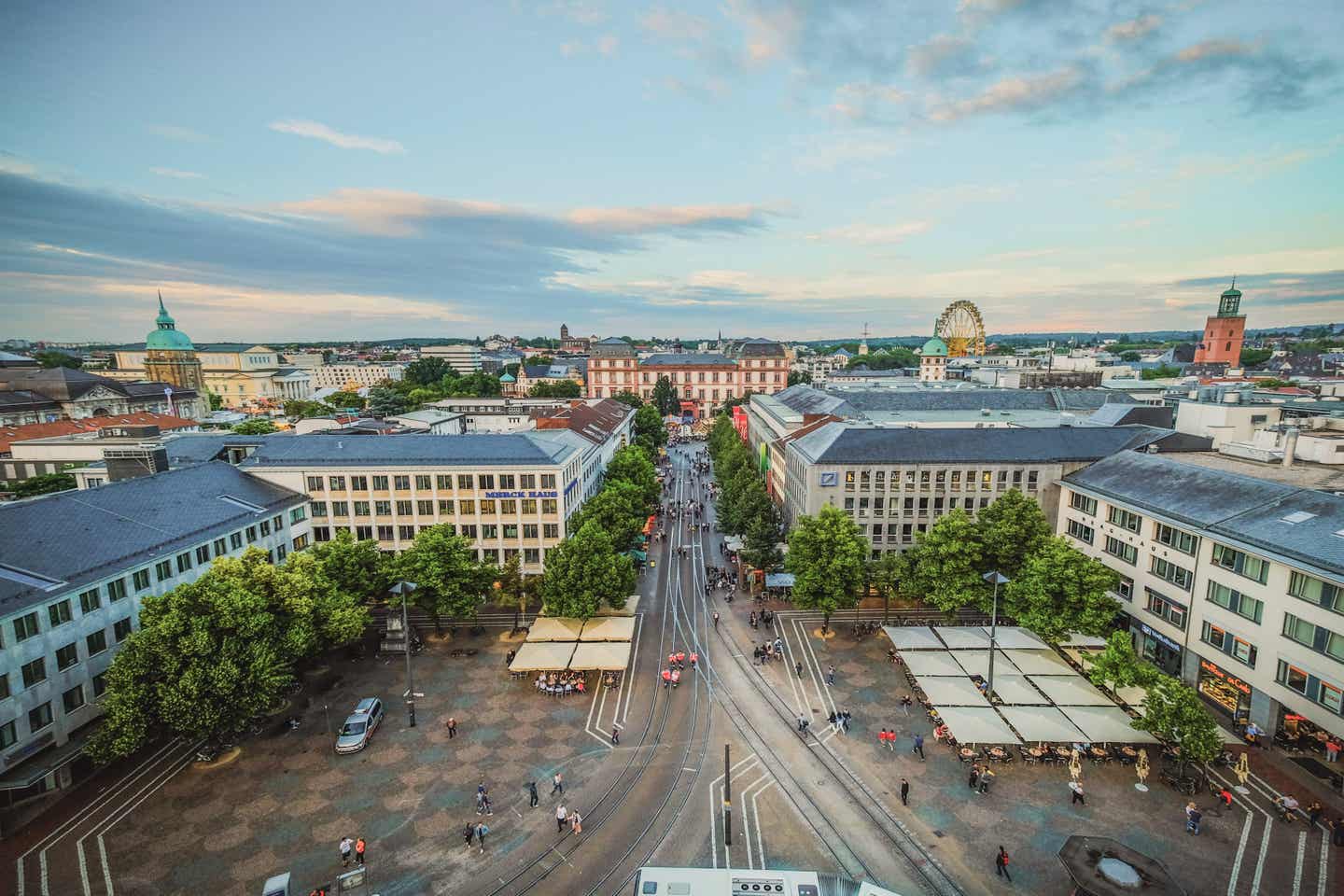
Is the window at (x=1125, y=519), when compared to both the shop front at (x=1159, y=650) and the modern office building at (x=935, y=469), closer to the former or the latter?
the shop front at (x=1159, y=650)

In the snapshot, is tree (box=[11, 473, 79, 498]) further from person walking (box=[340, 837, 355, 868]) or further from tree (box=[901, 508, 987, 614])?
tree (box=[901, 508, 987, 614])

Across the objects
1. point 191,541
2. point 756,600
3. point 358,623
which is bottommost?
point 756,600

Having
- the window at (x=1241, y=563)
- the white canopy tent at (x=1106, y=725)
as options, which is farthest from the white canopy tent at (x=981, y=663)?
the window at (x=1241, y=563)

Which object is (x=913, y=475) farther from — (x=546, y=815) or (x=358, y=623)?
(x=358, y=623)

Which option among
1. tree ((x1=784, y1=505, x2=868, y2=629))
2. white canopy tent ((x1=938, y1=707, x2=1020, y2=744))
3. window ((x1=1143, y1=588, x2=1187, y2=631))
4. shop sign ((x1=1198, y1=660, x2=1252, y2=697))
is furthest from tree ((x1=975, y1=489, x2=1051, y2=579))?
white canopy tent ((x1=938, y1=707, x2=1020, y2=744))

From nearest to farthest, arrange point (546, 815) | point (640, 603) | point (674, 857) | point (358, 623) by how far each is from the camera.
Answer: point (674, 857)
point (546, 815)
point (358, 623)
point (640, 603)

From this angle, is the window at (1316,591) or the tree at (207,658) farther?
the tree at (207,658)

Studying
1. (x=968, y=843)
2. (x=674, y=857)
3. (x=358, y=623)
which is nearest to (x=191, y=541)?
(x=358, y=623)
